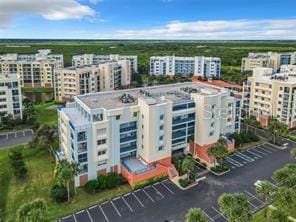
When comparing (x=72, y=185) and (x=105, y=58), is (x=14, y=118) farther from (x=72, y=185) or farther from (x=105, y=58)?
(x=105, y=58)

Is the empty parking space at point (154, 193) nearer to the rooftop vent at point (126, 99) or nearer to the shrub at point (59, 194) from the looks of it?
the shrub at point (59, 194)

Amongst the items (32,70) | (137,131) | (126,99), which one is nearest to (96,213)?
(137,131)

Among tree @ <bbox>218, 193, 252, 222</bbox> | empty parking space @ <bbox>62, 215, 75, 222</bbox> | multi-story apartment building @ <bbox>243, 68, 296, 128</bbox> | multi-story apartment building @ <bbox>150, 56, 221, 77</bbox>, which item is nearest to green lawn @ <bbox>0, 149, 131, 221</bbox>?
empty parking space @ <bbox>62, 215, 75, 222</bbox>

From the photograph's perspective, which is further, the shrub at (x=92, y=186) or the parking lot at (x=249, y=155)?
the parking lot at (x=249, y=155)

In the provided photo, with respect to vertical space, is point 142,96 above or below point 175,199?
above

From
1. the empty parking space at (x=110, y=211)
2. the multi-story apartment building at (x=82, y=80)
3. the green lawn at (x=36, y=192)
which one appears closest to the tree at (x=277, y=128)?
the green lawn at (x=36, y=192)

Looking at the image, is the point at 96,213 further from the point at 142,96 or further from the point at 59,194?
the point at 142,96
